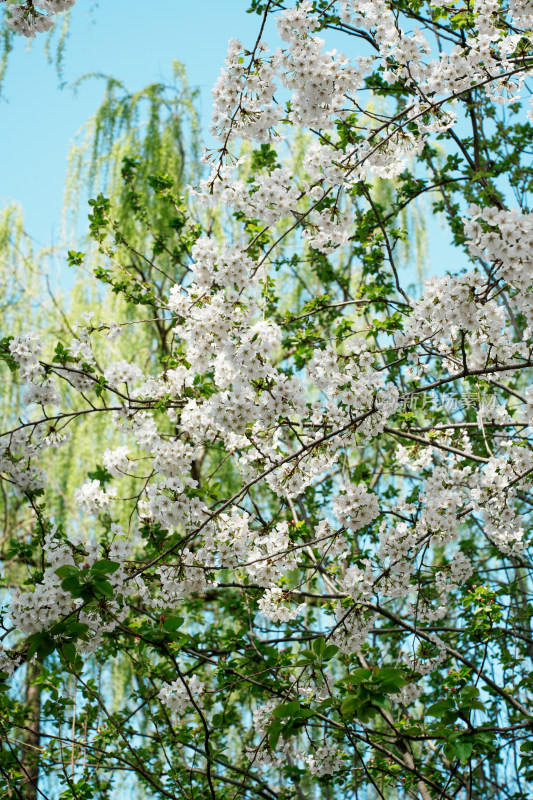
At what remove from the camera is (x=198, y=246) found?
2717 mm

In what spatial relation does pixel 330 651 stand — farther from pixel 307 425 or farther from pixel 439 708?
pixel 307 425

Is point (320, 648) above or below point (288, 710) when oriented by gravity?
above

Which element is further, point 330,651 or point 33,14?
point 33,14

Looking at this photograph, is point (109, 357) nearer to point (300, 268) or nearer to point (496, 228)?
point (300, 268)

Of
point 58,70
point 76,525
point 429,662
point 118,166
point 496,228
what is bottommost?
point 429,662

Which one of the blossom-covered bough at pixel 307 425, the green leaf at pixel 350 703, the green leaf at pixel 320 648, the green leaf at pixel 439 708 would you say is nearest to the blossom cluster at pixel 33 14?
the blossom-covered bough at pixel 307 425

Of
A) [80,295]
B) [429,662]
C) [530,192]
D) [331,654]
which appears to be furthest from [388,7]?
[80,295]

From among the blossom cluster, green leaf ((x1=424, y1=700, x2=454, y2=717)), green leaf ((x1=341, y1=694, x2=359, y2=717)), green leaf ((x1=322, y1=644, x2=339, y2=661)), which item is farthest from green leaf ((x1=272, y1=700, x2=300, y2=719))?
the blossom cluster

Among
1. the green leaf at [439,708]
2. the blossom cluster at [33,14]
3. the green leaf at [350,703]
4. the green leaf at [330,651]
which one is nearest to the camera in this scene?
the green leaf at [350,703]

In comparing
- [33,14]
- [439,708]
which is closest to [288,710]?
[439,708]

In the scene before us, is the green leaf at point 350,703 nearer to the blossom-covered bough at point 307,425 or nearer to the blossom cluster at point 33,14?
the blossom-covered bough at point 307,425

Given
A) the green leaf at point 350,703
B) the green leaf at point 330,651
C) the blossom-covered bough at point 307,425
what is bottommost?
the green leaf at point 350,703

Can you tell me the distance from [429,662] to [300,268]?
3.75 m

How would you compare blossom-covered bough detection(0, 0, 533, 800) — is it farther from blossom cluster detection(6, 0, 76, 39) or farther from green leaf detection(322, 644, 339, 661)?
blossom cluster detection(6, 0, 76, 39)
